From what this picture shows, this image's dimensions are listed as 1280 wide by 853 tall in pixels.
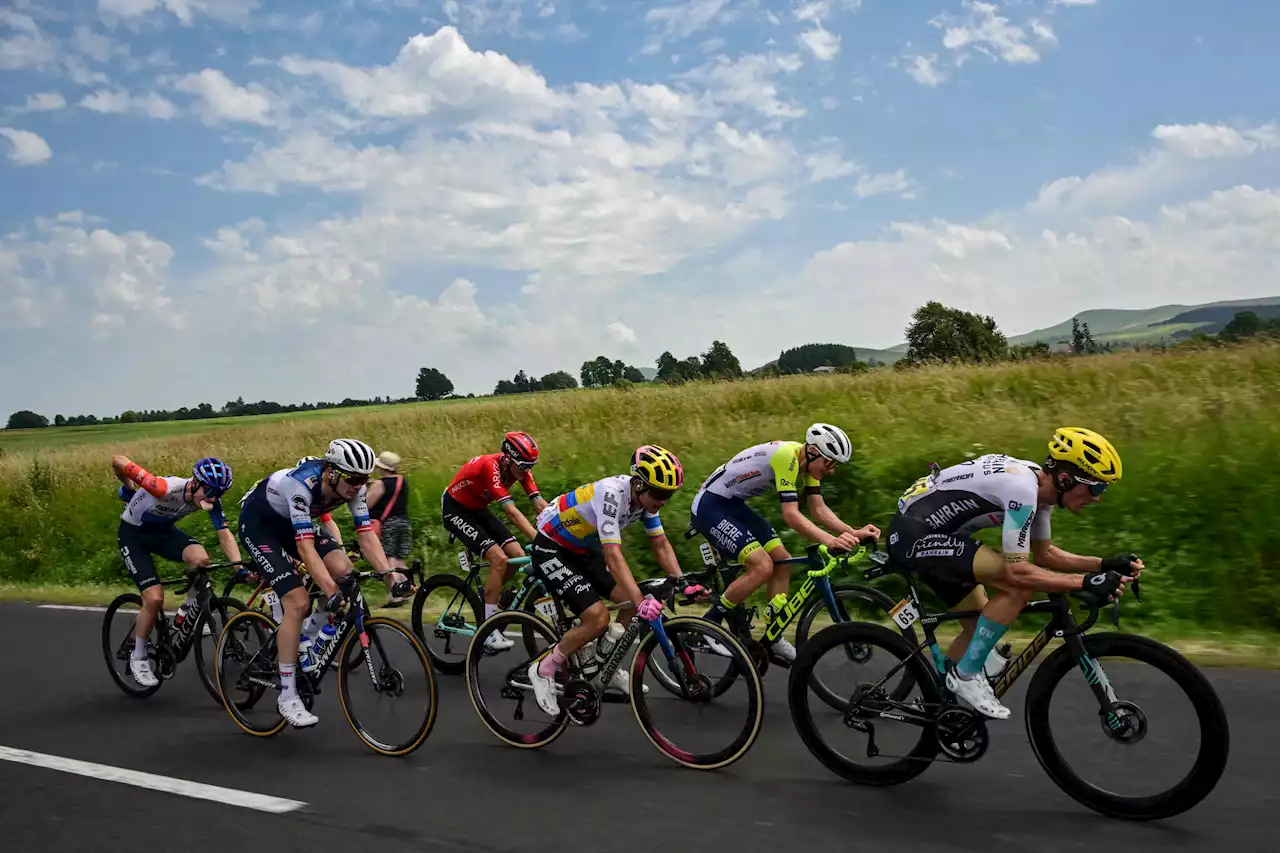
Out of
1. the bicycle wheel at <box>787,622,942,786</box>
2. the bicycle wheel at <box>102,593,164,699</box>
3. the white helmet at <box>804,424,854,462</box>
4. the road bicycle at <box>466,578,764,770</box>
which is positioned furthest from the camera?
the bicycle wheel at <box>102,593,164,699</box>

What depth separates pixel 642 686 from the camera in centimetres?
541

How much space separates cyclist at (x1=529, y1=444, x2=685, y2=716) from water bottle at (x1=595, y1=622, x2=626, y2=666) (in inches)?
3.0

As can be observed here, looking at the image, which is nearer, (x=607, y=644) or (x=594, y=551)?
(x=607, y=644)

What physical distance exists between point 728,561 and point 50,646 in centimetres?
707

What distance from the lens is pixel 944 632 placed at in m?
6.06

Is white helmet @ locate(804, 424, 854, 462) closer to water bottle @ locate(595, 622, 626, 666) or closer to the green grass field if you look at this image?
water bottle @ locate(595, 622, 626, 666)

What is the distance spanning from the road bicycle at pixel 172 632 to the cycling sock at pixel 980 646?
4888mm

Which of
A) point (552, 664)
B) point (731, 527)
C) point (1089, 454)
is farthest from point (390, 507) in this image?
point (1089, 454)

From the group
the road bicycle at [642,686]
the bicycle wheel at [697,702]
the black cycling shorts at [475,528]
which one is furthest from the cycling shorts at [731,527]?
the black cycling shorts at [475,528]

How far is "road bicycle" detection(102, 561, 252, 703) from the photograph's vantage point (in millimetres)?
7141

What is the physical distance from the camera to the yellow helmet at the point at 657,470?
5.50 metres

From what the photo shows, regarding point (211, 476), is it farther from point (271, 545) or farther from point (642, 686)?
point (642, 686)

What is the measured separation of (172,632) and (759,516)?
15.1 feet

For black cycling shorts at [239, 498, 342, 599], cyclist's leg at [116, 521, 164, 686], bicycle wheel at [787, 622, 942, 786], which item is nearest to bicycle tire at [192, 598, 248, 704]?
cyclist's leg at [116, 521, 164, 686]
